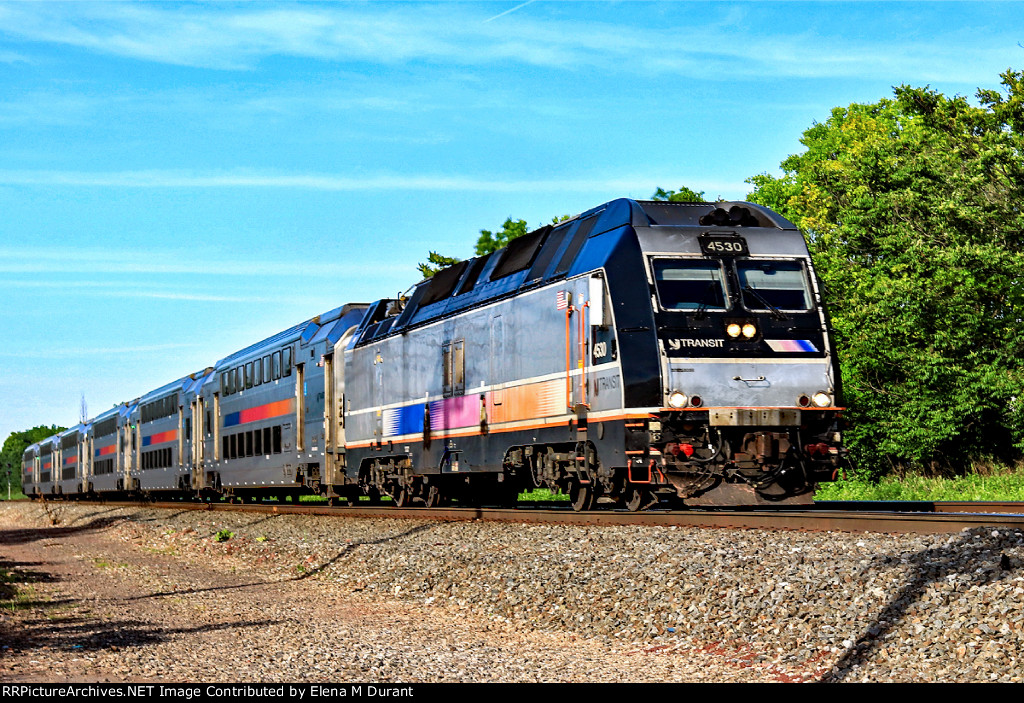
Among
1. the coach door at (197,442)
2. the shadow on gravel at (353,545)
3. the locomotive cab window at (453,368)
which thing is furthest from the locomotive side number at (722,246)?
the coach door at (197,442)

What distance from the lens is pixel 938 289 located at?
1100 inches

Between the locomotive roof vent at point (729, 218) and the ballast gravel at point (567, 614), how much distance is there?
4.53m

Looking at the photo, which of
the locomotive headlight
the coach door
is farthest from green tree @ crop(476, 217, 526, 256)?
the locomotive headlight

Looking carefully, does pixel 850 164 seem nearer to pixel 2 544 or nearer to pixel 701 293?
pixel 701 293

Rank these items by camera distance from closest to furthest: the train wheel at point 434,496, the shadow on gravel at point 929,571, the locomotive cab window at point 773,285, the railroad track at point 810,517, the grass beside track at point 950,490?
1. the shadow on gravel at point 929,571
2. the railroad track at point 810,517
3. the locomotive cab window at point 773,285
4. the grass beside track at point 950,490
5. the train wheel at point 434,496

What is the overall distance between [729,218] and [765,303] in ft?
5.04

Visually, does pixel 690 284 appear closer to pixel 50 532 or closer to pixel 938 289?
pixel 938 289

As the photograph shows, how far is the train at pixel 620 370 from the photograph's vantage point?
1394cm

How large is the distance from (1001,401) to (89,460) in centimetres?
4397

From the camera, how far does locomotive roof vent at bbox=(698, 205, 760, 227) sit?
50.3 ft

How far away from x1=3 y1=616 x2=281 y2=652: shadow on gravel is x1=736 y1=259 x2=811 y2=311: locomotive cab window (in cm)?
723

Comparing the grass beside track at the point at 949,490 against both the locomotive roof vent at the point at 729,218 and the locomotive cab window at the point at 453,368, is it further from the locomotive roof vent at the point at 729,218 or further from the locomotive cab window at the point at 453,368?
the locomotive roof vent at the point at 729,218

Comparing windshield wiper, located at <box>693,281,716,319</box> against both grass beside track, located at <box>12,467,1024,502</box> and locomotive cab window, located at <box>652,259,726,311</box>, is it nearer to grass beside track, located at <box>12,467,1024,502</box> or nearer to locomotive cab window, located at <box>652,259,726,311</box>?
locomotive cab window, located at <box>652,259,726,311</box>

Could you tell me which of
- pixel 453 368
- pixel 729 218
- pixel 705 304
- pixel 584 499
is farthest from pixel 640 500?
pixel 453 368
